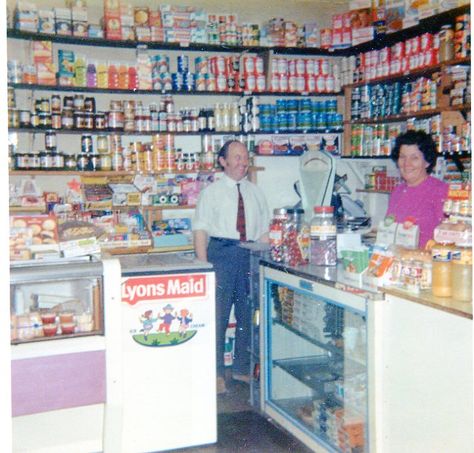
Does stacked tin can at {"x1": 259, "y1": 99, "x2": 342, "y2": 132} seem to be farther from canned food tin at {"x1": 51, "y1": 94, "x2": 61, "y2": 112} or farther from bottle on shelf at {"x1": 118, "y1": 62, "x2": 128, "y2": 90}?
canned food tin at {"x1": 51, "y1": 94, "x2": 61, "y2": 112}

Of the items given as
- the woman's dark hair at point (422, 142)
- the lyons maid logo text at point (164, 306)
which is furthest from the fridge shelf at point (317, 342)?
the woman's dark hair at point (422, 142)

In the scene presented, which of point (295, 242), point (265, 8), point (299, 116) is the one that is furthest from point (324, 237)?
point (265, 8)

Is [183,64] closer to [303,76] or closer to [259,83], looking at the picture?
[259,83]

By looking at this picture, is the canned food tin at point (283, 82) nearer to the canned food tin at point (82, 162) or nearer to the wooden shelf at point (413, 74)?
the wooden shelf at point (413, 74)

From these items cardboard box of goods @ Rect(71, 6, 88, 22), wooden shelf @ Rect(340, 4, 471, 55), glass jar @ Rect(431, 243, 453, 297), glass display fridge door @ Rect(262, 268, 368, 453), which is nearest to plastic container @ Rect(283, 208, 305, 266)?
glass display fridge door @ Rect(262, 268, 368, 453)

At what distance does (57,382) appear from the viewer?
2766 mm

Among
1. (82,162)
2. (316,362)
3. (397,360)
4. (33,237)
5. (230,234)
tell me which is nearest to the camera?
(397,360)

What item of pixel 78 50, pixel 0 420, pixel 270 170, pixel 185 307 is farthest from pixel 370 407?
pixel 78 50

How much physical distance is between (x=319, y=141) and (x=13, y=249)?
12.7 ft

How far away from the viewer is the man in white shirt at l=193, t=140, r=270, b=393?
4.61 m

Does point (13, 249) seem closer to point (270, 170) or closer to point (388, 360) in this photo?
point (388, 360)

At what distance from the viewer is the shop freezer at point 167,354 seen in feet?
10.9

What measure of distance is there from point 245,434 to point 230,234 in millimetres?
1519

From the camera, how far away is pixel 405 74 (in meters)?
5.30
